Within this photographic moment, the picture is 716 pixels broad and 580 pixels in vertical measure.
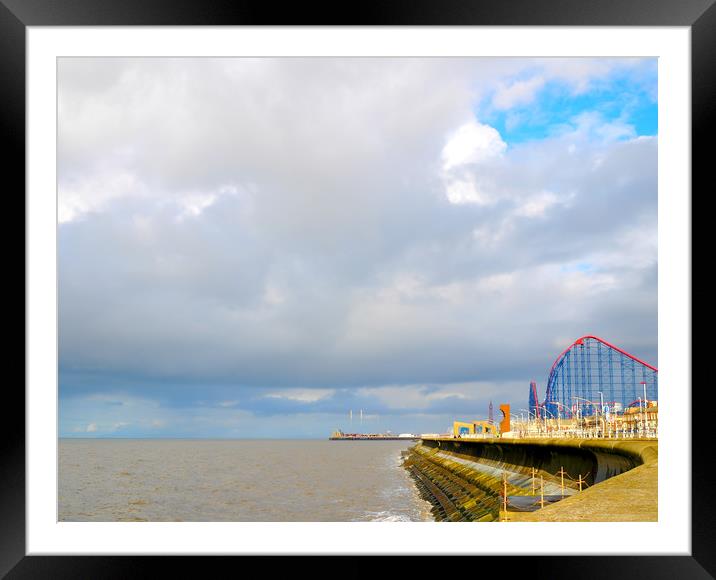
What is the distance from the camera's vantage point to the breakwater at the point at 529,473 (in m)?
9.09

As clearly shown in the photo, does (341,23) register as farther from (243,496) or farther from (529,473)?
(243,496)

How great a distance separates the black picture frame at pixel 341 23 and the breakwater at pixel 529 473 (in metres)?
2.48

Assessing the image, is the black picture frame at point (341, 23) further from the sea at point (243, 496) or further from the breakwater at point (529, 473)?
the sea at point (243, 496)

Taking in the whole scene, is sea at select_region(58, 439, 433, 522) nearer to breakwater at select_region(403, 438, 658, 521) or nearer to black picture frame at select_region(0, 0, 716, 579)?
breakwater at select_region(403, 438, 658, 521)

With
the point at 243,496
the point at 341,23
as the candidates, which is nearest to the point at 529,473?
the point at 243,496

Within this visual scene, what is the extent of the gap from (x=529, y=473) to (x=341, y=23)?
1417cm

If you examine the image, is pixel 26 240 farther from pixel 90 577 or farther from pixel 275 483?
pixel 275 483

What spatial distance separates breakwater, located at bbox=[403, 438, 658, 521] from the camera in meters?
9.09

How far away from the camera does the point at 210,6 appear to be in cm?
253

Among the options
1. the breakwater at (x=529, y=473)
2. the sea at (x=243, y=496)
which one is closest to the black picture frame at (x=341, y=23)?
the breakwater at (x=529, y=473)

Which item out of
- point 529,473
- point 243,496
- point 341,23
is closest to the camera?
point 341,23

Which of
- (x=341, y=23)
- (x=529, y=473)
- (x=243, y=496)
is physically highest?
(x=341, y=23)

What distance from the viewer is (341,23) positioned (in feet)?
8.38

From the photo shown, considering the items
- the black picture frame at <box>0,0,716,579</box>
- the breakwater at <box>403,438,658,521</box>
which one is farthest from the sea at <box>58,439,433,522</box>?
the black picture frame at <box>0,0,716,579</box>
